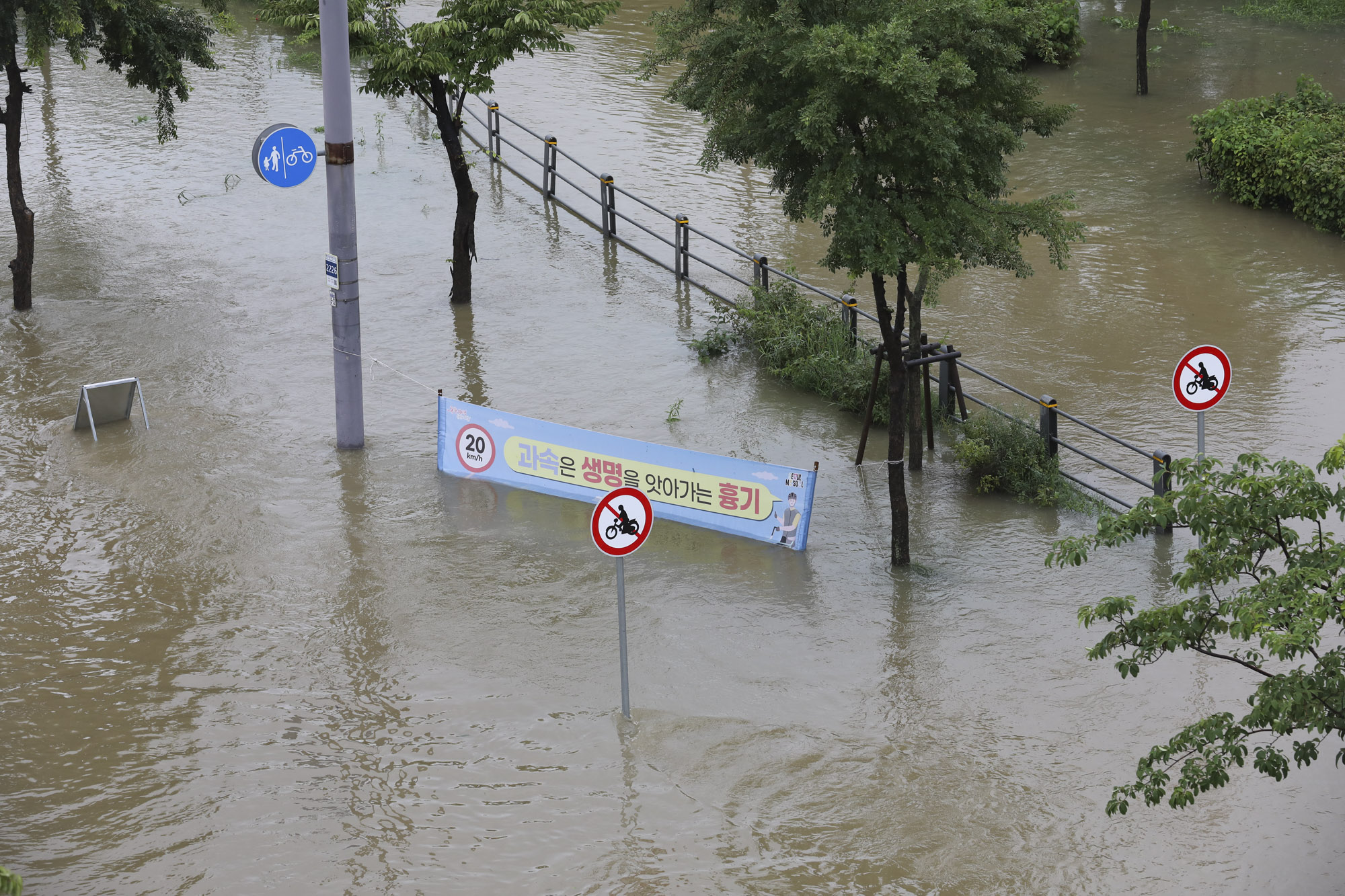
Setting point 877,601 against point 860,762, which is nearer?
point 860,762

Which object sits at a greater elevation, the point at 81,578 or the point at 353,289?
the point at 353,289

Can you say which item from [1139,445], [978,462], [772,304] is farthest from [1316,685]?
[772,304]

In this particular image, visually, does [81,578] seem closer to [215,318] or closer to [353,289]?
[353,289]

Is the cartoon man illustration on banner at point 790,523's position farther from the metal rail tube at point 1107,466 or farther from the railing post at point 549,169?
the railing post at point 549,169

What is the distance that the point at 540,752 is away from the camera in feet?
29.4

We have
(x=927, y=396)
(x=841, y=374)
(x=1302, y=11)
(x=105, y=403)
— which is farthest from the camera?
(x=1302, y=11)

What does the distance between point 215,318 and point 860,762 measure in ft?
37.3

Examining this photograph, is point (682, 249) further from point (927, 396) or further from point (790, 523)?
point (790, 523)

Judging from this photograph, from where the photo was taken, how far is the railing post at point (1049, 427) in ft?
43.1

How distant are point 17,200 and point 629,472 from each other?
9.67 m

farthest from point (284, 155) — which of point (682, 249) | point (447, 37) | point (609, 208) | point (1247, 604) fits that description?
point (1247, 604)

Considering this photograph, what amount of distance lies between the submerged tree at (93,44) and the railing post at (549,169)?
572 centimetres

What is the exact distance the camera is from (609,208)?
20.3 meters

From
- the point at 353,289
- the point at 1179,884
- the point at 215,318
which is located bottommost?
the point at 1179,884
